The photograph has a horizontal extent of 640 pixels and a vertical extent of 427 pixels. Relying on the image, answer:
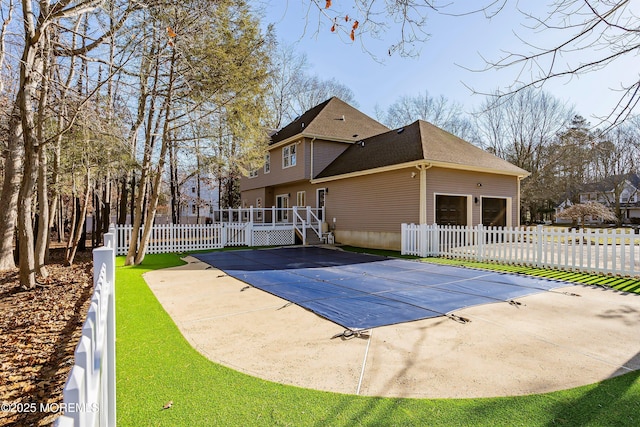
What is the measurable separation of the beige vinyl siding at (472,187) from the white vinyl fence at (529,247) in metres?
1.23

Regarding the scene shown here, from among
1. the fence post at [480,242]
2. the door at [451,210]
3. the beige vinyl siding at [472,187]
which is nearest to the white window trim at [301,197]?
the door at [451,210]

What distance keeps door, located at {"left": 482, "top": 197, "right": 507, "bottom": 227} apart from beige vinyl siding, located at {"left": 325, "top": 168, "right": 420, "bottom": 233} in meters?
3.81

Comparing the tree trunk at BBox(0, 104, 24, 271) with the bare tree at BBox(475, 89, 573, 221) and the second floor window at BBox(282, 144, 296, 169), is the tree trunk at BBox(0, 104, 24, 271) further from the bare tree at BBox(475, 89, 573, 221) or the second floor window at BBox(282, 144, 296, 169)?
the bare tree at BBox(475, 89, 573, 221)

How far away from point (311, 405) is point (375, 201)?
1265 centimetres

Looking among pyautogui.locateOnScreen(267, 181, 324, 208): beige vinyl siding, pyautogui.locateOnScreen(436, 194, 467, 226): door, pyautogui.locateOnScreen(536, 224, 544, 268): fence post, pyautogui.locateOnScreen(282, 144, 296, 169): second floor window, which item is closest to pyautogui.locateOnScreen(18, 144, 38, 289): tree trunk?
pyautogui.locateOnScreen(536, 224, 544, 268): fence post

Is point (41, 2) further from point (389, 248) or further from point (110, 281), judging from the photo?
point (389, 248)

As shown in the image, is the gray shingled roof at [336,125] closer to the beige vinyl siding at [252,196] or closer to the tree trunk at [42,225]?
the beige vinyl siding at [252,196]

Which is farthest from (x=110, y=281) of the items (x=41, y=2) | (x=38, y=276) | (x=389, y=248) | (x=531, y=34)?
(x=389, y=248)

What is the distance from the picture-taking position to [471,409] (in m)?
2.61

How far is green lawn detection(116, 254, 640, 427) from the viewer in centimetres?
247

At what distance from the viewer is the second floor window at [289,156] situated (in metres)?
19.7

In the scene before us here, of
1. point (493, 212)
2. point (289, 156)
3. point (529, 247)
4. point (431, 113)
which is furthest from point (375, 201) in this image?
point (431, 113)

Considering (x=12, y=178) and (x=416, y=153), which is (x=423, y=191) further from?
(x=12, y=178)

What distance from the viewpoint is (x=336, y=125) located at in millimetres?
19844
